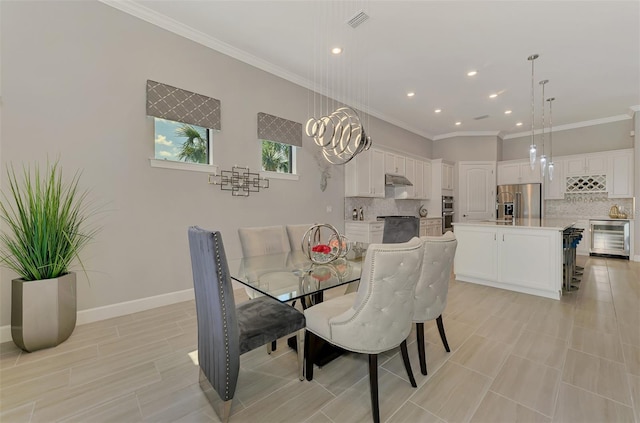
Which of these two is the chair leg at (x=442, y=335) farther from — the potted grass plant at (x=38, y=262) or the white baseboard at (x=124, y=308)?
the potted grass plant at (x=38, y=262)

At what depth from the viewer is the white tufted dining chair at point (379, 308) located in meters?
1.37

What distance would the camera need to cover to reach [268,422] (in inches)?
56.5

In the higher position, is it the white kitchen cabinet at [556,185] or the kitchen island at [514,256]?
the white kitchen cabinet at [556,185]

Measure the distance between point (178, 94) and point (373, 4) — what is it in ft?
7.51

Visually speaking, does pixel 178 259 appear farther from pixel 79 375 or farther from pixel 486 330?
pixel 486 330

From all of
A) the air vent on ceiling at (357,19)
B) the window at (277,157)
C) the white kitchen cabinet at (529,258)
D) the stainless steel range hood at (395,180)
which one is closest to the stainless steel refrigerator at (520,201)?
the stainless steel range hood at (395,180)

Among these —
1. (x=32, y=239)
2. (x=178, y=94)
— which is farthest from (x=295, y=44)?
(x=32, y=239)

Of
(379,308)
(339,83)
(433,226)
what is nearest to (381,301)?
(379,308)

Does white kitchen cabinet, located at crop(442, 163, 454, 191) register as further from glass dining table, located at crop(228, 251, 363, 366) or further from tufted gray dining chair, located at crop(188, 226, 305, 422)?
tufted gray dining chair, located at crop(188, 226, 305, 422)

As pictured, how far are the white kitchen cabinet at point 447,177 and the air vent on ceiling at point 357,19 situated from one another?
15.6 feet

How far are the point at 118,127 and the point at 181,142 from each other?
63cm

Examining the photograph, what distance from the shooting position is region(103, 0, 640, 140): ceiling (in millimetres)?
2766

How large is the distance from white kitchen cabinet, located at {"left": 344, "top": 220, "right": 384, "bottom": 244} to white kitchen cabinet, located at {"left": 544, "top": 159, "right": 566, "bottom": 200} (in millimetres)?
4654

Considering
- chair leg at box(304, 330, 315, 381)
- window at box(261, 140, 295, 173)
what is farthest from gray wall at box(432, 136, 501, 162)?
chair leg at box(304, 330, 315, 381)
